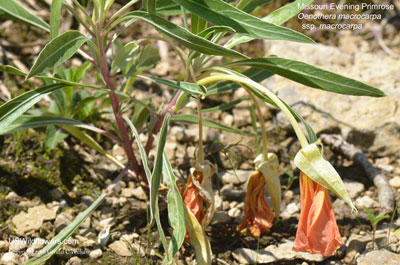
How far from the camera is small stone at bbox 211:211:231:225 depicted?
5.60 feet

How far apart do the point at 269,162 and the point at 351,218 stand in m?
0.45

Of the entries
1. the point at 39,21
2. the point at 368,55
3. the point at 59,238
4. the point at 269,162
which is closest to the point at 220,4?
the point at 269,162

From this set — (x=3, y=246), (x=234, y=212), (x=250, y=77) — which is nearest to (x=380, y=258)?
(x=234, y=212)

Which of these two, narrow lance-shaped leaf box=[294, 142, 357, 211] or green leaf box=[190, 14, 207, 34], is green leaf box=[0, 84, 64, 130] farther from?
narrow lance-shaped leaf box=[294, 142, 357, 211]

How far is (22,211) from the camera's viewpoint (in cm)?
167

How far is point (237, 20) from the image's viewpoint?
125 cm

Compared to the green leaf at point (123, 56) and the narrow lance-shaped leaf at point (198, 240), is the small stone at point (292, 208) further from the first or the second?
the green leaf at point (123, 56)

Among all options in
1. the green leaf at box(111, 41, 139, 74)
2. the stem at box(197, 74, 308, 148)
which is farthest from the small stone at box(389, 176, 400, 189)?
the green leaf at box(111, 41, 139, 74)

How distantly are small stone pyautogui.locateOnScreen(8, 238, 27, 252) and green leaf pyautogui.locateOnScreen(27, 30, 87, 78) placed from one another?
663 mm

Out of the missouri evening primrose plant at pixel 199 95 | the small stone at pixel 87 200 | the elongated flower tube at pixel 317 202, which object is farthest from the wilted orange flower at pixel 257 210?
the small stone at pixel 87 200

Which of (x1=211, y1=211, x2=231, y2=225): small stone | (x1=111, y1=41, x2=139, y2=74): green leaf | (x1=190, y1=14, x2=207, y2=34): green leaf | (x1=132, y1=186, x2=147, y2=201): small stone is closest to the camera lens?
(x1=190, y1=14, x2=207, y2=34): green leaf

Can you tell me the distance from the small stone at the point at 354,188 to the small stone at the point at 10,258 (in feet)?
4.09

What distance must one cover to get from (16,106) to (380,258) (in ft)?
3.90

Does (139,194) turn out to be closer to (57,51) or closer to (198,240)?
(198,240)
